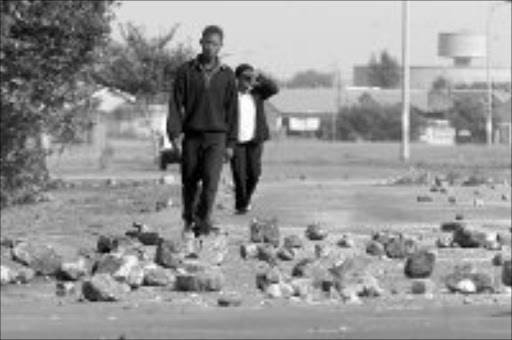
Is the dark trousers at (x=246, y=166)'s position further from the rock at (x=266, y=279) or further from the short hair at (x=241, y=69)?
the rock at (x=266, y=279)

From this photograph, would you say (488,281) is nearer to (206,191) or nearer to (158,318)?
(158,318)

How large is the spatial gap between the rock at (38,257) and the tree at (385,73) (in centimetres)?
16574

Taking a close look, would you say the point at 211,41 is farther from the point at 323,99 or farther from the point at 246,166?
the point at 323,99

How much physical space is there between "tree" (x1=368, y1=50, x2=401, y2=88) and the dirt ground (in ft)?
516

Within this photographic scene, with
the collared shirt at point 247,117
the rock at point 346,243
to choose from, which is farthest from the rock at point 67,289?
the collared shirt at point 247,117

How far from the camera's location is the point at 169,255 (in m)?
12.9

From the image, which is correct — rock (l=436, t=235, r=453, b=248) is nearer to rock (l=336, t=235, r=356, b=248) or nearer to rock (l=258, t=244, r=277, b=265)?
rock (l=336, t=235, r=356, b=248)

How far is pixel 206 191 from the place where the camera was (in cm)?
1472

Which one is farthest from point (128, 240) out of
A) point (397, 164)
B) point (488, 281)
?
point (397, 164)

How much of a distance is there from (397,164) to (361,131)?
2810 inches

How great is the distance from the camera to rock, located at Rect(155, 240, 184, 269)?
41.8 ft

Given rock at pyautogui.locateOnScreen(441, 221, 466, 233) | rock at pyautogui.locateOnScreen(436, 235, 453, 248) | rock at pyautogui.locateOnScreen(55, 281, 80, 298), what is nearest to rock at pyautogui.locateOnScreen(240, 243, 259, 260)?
rock at pyautogui.locateOnScreen(436, 235, 453, 248)

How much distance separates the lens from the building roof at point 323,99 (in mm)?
147500

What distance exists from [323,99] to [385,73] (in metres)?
31.2
